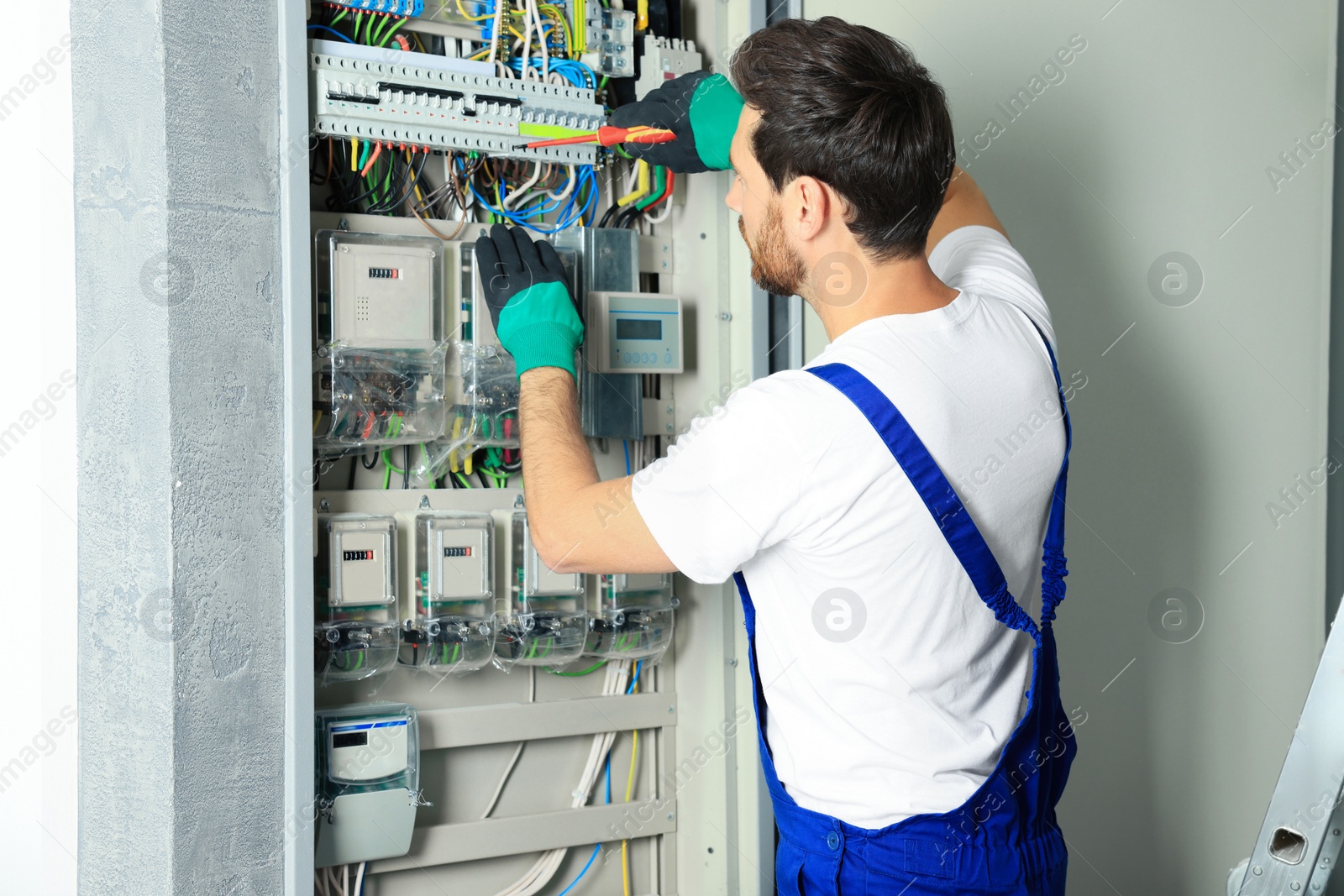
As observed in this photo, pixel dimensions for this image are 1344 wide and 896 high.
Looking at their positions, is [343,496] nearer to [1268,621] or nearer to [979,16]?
[979,16]

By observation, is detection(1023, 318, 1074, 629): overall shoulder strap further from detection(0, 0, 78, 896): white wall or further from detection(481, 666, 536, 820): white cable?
detection(0, 0, 78, 896): white wall

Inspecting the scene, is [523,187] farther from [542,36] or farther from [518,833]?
[518,833]

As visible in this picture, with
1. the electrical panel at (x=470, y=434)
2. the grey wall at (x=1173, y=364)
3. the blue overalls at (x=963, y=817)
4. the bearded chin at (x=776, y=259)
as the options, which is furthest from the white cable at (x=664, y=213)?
the blue overalls at (x=963, y=817)

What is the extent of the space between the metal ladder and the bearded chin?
665 millimetres

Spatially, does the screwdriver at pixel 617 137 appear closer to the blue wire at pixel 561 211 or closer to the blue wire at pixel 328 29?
the blue wire at pixel 561 211

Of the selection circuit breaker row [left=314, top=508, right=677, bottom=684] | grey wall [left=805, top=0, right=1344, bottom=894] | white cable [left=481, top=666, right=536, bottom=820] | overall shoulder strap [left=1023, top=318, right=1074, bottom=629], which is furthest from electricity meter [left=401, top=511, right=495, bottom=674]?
grey wall [left=805, top=0, right=1344, bottom=894]

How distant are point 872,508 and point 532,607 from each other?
0.72 meters

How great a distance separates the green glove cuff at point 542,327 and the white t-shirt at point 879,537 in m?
0.30

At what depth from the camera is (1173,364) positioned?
6.15 ft

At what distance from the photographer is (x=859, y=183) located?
3.97 ft

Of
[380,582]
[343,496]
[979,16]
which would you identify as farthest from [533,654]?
[979,16]

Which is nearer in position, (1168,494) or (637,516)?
(637,516)

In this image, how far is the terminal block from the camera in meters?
1.47

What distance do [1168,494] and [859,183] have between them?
1.02m
